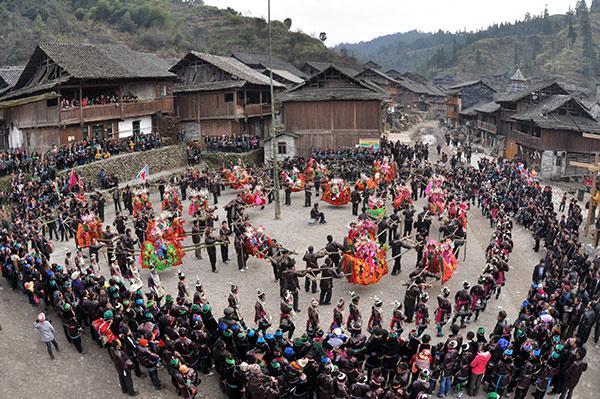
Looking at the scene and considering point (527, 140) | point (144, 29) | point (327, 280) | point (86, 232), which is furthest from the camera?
point (144, 29)

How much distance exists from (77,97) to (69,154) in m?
6.46

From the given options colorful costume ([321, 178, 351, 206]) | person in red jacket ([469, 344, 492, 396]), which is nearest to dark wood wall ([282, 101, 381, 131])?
colorful costume ([321, 178, 351, 206])

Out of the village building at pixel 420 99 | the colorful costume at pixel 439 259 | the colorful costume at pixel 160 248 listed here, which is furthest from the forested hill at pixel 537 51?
the colorful costume at pixel 160 248

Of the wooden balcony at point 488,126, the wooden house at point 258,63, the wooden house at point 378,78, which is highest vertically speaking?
the wooden house at point 258,63

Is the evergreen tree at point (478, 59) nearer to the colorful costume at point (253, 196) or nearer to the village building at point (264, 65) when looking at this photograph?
the village building at point (264, 65)

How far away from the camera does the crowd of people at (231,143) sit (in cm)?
3703

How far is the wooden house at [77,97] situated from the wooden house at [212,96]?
305 cm

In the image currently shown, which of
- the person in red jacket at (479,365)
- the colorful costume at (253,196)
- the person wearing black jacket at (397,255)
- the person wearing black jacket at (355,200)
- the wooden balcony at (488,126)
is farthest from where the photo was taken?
the wooden balcony at (488,126)

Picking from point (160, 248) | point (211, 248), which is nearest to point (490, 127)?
point (211, 248)

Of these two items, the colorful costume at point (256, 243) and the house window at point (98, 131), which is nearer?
the colorful costume at point (256, 243)

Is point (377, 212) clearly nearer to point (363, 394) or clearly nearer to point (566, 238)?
point (566, 238)

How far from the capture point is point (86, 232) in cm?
1958

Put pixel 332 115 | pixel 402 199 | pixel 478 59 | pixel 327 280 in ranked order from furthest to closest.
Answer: pixel 478 59, pixel 332 115, pixel 402 199, pixel 327 280

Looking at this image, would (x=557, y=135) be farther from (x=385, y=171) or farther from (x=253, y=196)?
(x=253, y=196)
